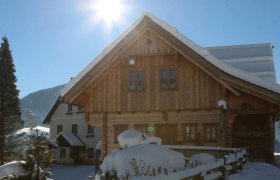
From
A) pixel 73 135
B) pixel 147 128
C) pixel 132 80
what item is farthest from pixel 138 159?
pixel 73 135

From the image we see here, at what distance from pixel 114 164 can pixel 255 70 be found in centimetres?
1791

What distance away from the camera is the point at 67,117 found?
150 ft

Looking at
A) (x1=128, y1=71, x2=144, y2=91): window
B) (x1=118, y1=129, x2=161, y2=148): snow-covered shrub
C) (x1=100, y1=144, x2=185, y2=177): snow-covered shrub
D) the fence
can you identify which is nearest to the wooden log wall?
(x1=128, y1=71, x2=144, y2=91): window

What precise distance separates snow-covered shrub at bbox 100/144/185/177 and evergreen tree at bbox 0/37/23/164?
30.1 metres

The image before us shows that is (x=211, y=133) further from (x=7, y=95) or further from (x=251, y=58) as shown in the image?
(x=7, y=95)

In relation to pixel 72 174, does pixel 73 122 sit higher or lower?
higher

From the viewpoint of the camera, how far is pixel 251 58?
24.5m

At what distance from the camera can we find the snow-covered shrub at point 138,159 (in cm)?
695

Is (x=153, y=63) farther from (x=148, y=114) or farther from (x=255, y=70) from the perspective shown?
(x=255, y=70)

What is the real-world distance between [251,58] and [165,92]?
8135mm

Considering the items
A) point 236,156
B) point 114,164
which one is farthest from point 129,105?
point 114,164

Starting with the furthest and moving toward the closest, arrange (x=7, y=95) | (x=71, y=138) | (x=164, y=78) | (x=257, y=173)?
(x=71, y=138) < (x=7, y=95) < (x=164, y=78) < (x=257, y=173)

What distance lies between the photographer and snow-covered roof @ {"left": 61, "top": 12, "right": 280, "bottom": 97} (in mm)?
16875

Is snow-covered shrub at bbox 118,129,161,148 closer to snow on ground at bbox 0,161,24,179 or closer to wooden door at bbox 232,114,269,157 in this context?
snow on ground at bbox 0,161,24,179
